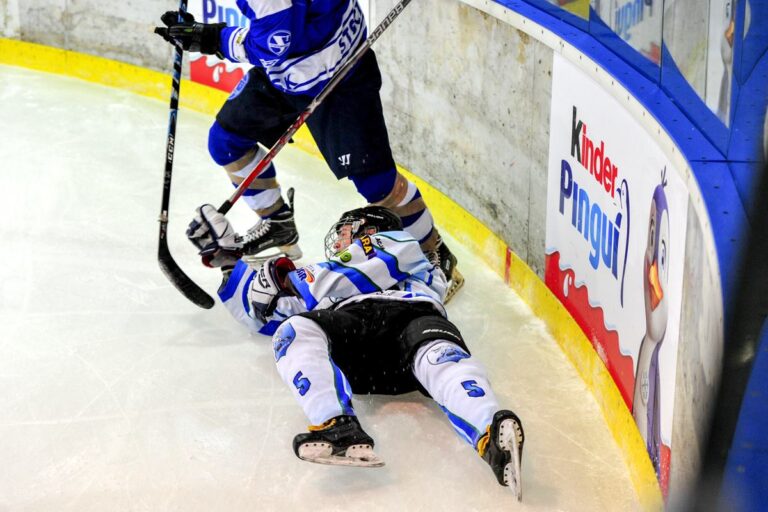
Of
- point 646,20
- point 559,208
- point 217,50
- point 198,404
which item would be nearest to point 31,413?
point 198,404

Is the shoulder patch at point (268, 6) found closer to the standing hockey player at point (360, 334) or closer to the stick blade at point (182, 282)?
the standing hockey player at point (360, 334)

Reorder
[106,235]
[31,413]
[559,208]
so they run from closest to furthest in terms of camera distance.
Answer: [31,413] → [559,208] → [106,235]

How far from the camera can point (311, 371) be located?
2.27 m

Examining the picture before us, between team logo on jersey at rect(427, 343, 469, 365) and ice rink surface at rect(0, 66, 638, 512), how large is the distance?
21 centimetres

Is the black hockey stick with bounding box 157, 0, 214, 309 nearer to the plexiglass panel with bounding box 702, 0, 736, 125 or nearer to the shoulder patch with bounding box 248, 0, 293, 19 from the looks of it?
the shoulder patch with bounding box 248, 0, 293, 19

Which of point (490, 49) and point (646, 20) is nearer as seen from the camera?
point (646, 20)

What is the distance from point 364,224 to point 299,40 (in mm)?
574

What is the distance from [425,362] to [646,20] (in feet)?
2.92

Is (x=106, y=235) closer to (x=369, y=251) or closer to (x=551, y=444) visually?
(x=369, y=251)

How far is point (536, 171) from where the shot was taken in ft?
9.66

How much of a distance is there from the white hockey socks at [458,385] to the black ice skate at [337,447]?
7.9 inches

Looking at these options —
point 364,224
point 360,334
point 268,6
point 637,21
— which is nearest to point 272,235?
point 364,224

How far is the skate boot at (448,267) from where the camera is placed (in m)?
3.14

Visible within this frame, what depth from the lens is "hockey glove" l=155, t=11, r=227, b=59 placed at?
2910mm
